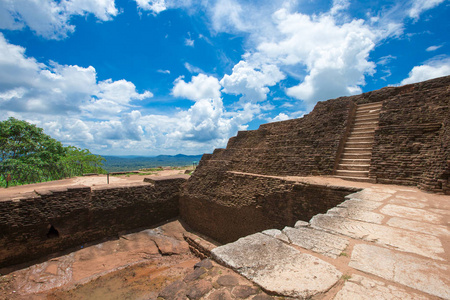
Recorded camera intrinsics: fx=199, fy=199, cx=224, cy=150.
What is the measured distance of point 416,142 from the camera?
5.64 m

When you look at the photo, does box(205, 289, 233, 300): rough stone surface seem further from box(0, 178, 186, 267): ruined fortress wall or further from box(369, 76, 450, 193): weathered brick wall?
box(0, 178, 186, 267): ruined fortress wall

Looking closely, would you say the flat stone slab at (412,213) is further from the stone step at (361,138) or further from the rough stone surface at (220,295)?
the stone step at (361,138)

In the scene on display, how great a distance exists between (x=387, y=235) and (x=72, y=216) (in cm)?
974

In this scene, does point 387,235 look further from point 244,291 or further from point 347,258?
point 244,291

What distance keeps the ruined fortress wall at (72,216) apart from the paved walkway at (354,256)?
8.12m

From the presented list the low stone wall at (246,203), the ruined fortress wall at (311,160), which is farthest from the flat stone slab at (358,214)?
the ruined fortress wall at (311,160)

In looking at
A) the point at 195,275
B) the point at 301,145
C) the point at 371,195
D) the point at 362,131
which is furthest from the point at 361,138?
the point at 195,275

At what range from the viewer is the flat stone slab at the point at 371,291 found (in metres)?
1.40

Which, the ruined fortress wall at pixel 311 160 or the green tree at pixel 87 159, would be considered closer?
the ruined fortress wall at pixel 311 160

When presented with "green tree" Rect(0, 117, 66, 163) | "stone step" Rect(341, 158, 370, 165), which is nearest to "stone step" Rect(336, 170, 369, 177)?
"stone step" Rect(341, 158, 370, 165)

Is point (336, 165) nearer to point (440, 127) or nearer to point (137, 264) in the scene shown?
point (440, 127)

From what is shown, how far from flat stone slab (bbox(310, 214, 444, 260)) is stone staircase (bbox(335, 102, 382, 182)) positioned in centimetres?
388

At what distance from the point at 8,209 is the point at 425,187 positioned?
39.4ft

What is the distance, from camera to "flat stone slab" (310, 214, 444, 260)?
2.05 m
